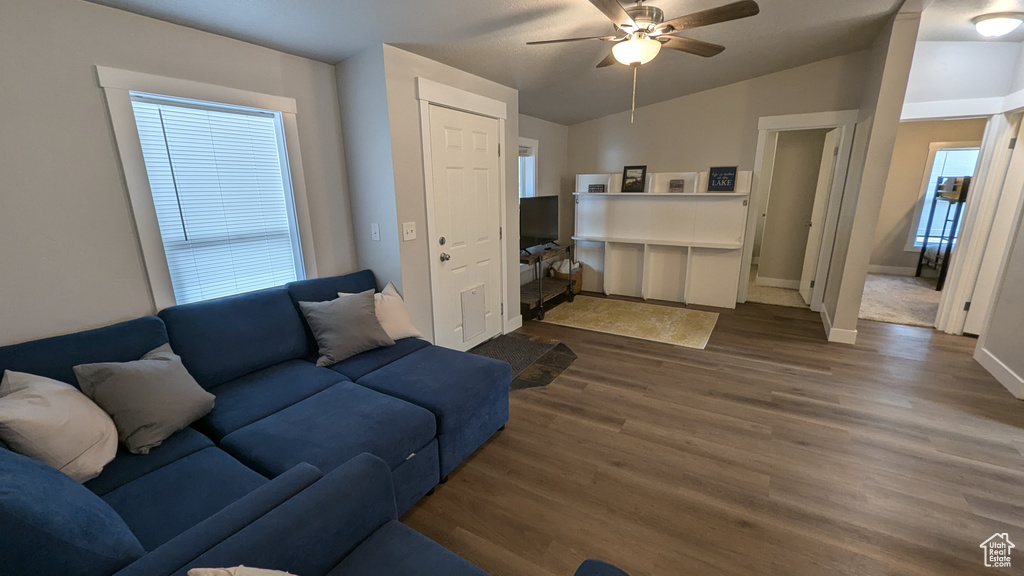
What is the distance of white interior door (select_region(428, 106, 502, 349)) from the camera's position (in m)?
3.07

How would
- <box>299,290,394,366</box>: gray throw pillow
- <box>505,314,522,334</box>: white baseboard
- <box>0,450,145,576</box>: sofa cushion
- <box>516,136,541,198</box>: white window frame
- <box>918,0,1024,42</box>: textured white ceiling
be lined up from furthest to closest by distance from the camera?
<box>516,136,541,198</box>: white window frame
<box>505,314,522,334</box>: white baseboard
<box>918,0,1024,42</box>: textured white ceiling
<box>299,290,394,366</box>: gray throw pillow
<box>0,450,145,576</box>: sofa cushion

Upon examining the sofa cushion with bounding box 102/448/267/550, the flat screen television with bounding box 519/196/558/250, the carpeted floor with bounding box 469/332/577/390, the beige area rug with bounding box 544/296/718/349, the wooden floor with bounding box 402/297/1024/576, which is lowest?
the wooden floor with bounding box 402/297/1024/576

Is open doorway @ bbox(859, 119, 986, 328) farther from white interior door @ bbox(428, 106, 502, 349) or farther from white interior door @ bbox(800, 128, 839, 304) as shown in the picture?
A: white interior door @ bbox(428, 106, 502, 349)

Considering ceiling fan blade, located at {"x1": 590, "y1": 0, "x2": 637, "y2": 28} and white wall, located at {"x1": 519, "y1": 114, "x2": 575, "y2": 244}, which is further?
white wall, located at {"x1": 519, "y1": 114, "x2": 575, "y2": 244}

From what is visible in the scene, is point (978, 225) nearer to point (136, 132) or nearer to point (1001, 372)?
point (1001, 372)

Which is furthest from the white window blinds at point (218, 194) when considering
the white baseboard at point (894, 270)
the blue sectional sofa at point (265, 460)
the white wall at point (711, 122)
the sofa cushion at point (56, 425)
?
the white baseboard at point (894, 270)

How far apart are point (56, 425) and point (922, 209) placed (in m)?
9.24

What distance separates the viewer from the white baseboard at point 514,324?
409 cm

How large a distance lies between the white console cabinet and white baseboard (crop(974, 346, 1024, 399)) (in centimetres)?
197

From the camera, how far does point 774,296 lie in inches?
207

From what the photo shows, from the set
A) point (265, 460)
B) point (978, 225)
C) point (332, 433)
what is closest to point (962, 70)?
point (978, 225)

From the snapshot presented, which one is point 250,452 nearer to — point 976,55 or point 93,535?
point 93,535

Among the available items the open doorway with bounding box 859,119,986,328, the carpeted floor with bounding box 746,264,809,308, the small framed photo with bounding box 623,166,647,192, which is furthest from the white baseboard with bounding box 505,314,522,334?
the open doorway with bounding box 859,119,986,328

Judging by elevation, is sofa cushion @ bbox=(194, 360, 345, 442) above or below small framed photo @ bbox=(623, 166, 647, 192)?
below
